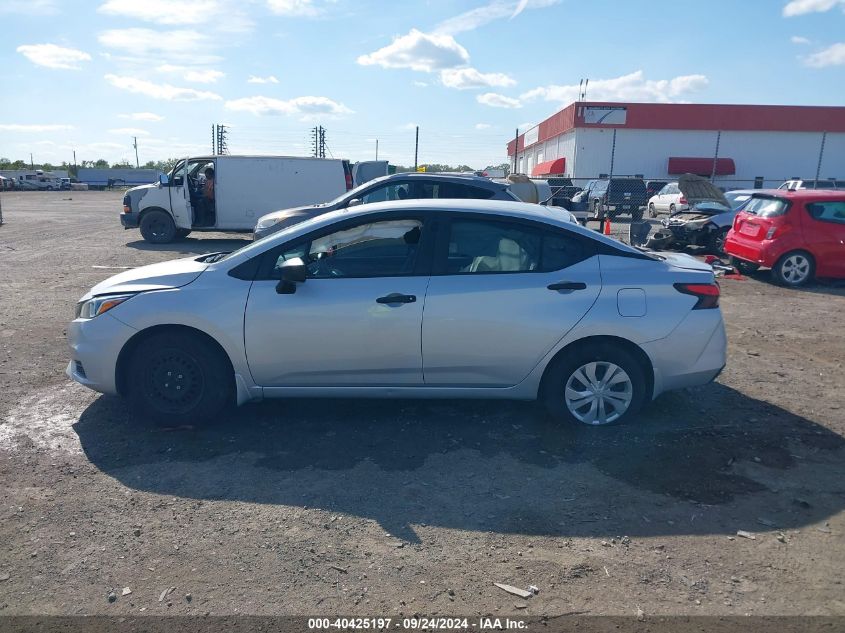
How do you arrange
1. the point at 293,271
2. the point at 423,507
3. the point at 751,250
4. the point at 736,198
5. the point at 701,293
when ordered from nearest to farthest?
the point at 423,507 < the point at 293,271 < the point at 701,293 < the point at 751,250 < the point at 736,198

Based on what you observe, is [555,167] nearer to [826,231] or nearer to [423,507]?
[826,231]

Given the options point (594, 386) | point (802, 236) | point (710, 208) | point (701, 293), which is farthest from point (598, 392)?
point (710, 208)

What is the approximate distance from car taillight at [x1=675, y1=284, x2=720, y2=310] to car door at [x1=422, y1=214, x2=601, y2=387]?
2.09ft

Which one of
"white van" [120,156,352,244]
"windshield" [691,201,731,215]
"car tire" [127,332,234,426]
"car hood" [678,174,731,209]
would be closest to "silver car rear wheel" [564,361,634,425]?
"car tire" [127,332,234,426]

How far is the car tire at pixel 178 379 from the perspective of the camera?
480 centimetres

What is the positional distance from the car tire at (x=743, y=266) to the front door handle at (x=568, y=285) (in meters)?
8.70

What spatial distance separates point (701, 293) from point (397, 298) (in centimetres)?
218

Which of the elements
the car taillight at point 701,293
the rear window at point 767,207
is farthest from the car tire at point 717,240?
the car taillight at point 701,293

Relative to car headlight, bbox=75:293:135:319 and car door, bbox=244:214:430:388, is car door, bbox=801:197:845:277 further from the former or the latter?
car headlight, bbox=75:293:135:319

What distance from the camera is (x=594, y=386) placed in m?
4.83

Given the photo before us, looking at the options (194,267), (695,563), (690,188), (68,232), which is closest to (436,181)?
(194,267)

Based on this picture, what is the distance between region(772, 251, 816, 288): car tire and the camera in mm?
11180

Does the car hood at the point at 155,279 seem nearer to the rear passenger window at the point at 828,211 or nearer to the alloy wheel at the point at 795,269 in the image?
the alloy wheel at the point at 795,269

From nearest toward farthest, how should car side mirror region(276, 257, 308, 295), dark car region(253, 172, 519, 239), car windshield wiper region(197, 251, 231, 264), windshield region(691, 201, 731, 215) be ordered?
1. car side mirror region(276, 257, 308, 295)
2. car windshield wiper region(197, 251, 231, 264)
3. dark car region(253, 172, 519, 239)
4. windshield region(691, 201, 731, 215)
